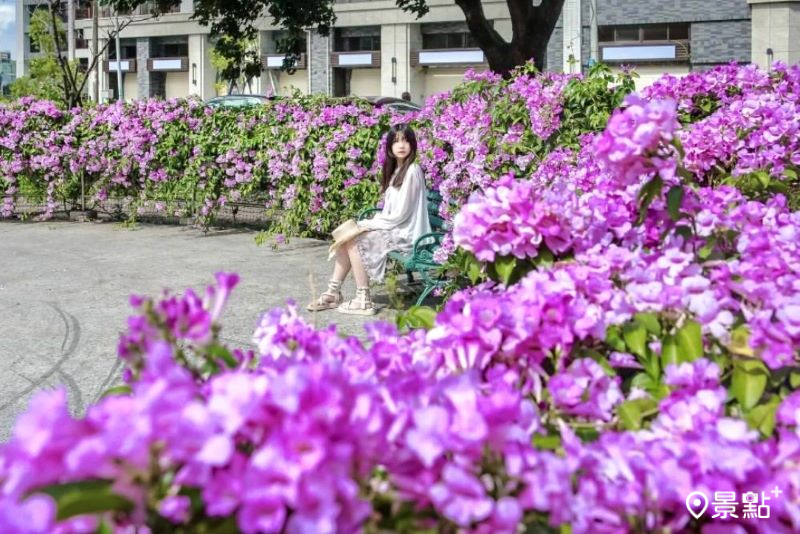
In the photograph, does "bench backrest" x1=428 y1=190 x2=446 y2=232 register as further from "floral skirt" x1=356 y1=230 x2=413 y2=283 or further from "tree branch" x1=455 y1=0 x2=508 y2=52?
"tree branch" x1=455 y1=0 x2=508 y2=52

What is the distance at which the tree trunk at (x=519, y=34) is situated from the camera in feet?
32.1

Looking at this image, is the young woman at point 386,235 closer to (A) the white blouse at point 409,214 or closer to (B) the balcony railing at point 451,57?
(A) the white blouse at point 409,214

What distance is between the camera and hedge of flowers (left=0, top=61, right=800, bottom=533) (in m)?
0.96

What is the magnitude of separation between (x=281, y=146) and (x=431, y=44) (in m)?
32.3

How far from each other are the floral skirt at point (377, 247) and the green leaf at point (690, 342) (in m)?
4.79

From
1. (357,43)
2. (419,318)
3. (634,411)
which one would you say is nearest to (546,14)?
(419,318)

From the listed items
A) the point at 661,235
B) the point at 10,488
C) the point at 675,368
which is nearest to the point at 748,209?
the point at 661,235

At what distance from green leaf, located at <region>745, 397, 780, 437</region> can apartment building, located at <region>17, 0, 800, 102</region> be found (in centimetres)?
2538

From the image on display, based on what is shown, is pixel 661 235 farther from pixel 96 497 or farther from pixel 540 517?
pixel 96 497

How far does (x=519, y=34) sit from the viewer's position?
988cm

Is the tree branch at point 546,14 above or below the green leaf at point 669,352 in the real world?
above

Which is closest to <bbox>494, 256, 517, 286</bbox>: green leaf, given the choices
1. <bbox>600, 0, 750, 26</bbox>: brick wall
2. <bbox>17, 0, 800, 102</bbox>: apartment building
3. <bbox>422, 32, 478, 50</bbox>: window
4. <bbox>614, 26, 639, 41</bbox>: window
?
<bbox>17, 0, 800, 102</bbox>: apartment building

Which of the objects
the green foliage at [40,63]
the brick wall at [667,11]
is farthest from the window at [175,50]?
the brick wall at [667,11]

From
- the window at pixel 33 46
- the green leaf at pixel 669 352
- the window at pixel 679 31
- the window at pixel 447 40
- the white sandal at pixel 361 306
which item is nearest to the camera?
the green leaf at pixel 669 352
